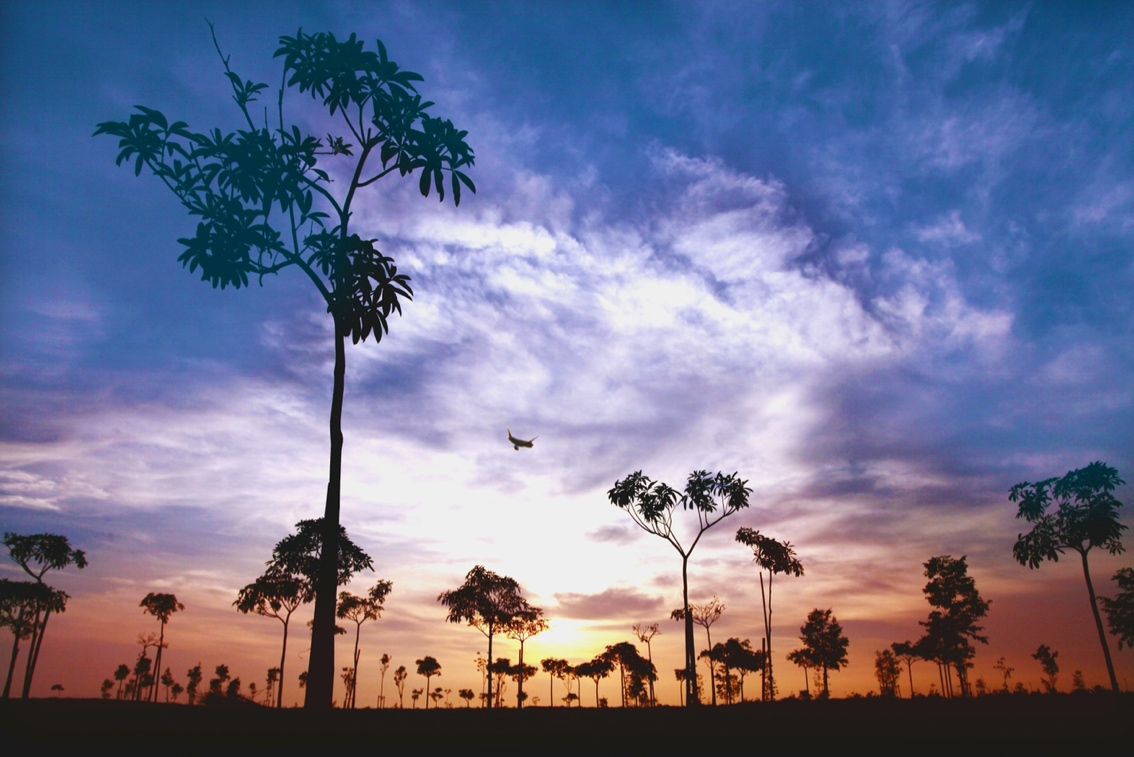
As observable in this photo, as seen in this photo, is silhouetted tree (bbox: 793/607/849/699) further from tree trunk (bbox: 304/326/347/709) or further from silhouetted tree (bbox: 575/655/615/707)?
tree trunk (bbox: 304/326/347/709)

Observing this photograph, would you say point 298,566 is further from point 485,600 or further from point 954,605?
point 954,605

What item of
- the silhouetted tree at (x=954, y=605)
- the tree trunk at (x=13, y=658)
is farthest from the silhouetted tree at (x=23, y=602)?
the silhouetted tree at (x=954, y=605)

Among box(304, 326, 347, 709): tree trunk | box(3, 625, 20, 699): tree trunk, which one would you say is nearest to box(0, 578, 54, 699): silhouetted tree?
box(3, 625, 20, 699): tree trunk

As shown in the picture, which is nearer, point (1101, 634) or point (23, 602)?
point (1101, 634)

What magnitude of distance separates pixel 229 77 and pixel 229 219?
17.5 feet

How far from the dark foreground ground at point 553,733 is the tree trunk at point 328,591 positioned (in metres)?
1.23

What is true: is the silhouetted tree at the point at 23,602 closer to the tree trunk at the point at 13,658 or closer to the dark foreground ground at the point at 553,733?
the tree trunk at the point at 13,658

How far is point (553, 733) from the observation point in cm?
1566

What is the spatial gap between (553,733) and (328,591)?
30.1 ft

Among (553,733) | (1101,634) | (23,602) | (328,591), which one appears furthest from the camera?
(23,602)

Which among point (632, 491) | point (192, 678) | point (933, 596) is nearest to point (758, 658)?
point (933, 596)

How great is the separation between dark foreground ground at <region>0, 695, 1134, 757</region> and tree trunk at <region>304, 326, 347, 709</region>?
123 centimetres

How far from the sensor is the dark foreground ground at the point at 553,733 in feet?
41.7

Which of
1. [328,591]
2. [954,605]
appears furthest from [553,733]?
[954,605]
